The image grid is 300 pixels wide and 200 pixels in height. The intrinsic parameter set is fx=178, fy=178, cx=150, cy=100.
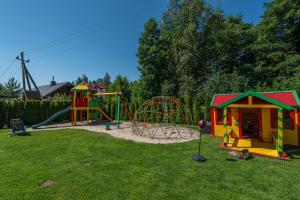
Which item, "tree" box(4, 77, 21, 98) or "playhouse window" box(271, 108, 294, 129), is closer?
"playhouse window" box(271, 108, 294, 129)

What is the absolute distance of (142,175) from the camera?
13.7 ft

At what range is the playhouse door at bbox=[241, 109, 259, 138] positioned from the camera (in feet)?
24.5

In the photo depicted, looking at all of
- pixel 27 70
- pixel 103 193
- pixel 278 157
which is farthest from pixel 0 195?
pixel 27 70

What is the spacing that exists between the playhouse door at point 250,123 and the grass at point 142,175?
239cm

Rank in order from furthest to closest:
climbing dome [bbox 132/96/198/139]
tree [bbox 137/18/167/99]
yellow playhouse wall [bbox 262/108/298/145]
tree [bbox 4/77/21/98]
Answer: tree [bbox 4/77/21/98] < tree [bbox 137/18/167/99] < climbing dome [bbox 132/96/198/139] < yellow playhouse wall [bbox 262/108/298/145]

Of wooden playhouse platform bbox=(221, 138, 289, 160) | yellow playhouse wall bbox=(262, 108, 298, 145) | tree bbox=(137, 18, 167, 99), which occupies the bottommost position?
wooden playhouse platform bbox=(221, 138, 289, 160)

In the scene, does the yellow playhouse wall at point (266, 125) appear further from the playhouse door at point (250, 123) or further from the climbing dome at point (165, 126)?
the climbing dome at point (165, 126)

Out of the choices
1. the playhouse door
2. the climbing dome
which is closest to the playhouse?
the playhouse door

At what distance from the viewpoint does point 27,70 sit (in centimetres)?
2142

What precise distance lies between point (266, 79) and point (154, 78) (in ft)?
32.9

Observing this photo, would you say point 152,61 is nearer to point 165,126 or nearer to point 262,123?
point 165,126

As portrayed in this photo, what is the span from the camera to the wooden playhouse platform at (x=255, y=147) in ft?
17.8

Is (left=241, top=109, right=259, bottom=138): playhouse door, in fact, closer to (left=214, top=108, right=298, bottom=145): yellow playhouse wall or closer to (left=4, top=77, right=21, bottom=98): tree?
(left=214, top=108, right=298, bottom=145): yellow playhouse wall

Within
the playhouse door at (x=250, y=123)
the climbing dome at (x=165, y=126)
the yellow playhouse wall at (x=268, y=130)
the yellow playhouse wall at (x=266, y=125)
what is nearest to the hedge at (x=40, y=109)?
the climbing dome at (x=165, y=126)
